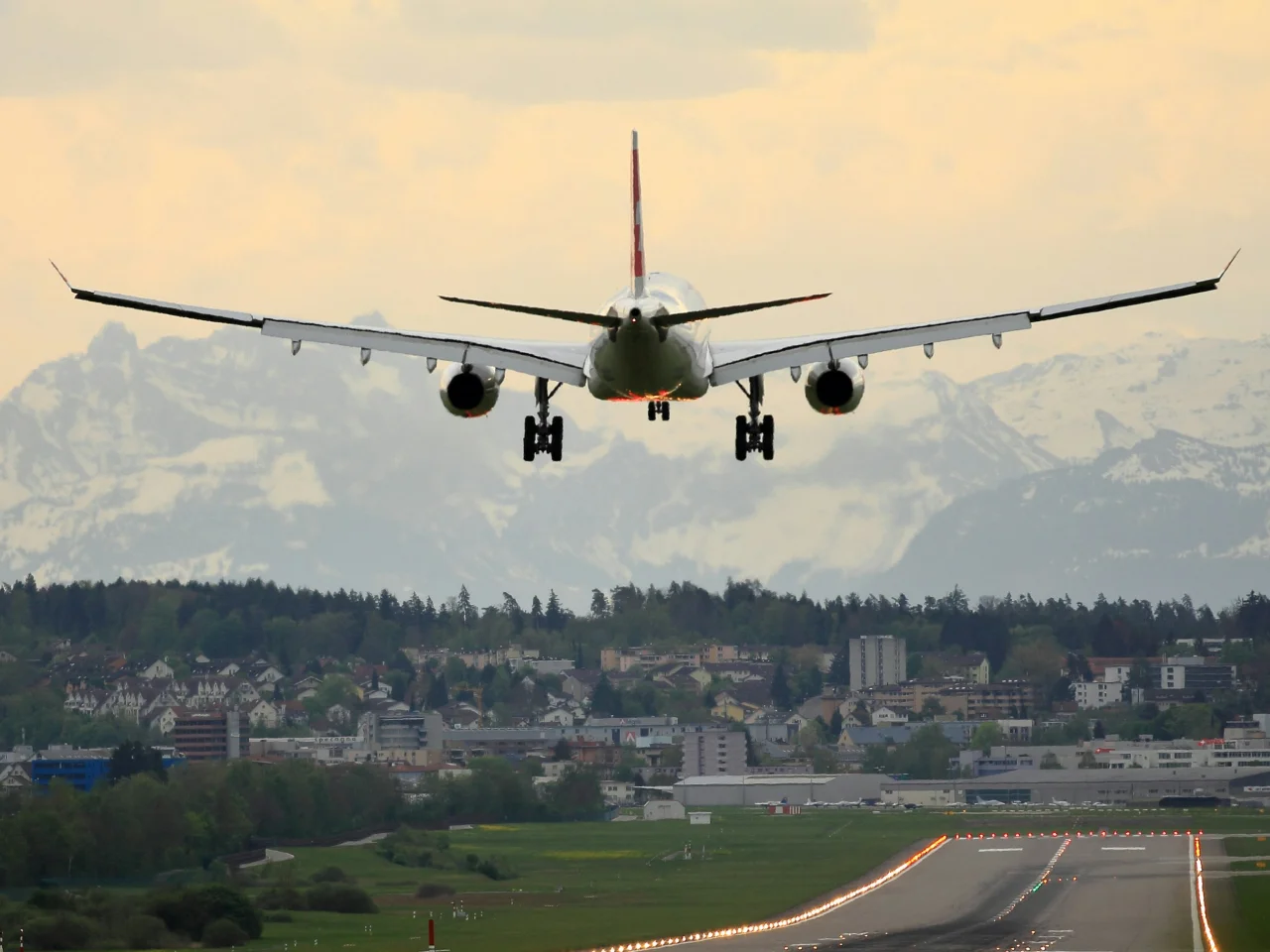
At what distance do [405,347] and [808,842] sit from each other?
10320cm

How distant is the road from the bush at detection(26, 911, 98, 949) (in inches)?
1049

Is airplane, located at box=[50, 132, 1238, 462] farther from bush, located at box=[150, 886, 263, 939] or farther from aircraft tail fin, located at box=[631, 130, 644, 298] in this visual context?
bush, located at box=[150, 886, 263, 939]

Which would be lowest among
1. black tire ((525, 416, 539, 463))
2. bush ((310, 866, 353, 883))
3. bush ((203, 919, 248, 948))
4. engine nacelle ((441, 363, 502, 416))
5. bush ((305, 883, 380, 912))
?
bush ((203, 919, 248, 948))

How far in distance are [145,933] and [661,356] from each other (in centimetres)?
5505

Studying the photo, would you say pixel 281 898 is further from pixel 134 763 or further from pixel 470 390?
pixel 470 390

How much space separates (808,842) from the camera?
540ft

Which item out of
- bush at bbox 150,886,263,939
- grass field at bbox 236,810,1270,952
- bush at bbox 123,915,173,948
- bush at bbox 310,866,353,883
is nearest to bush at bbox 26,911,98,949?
bush at bbox 123,915,173,948

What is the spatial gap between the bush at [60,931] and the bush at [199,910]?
4.01 meters

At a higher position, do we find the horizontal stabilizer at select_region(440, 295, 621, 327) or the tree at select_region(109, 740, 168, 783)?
the horizontal stabilizer at select_region(440, 295, 621, 327)

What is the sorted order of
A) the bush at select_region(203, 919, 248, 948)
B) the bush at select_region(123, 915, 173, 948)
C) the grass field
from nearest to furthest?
the bush at select_region(123, 915, 173, 948)
the bush at select_region(203, 919, 248, 948)
the grass field

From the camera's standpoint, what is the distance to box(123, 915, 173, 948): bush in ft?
352

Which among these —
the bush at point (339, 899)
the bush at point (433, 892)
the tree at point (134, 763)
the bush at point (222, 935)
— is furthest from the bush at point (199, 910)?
the tree at point (134, 763)

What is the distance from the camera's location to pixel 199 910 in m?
111

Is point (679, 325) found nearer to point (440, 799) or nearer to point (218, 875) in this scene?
point (218, 875)
